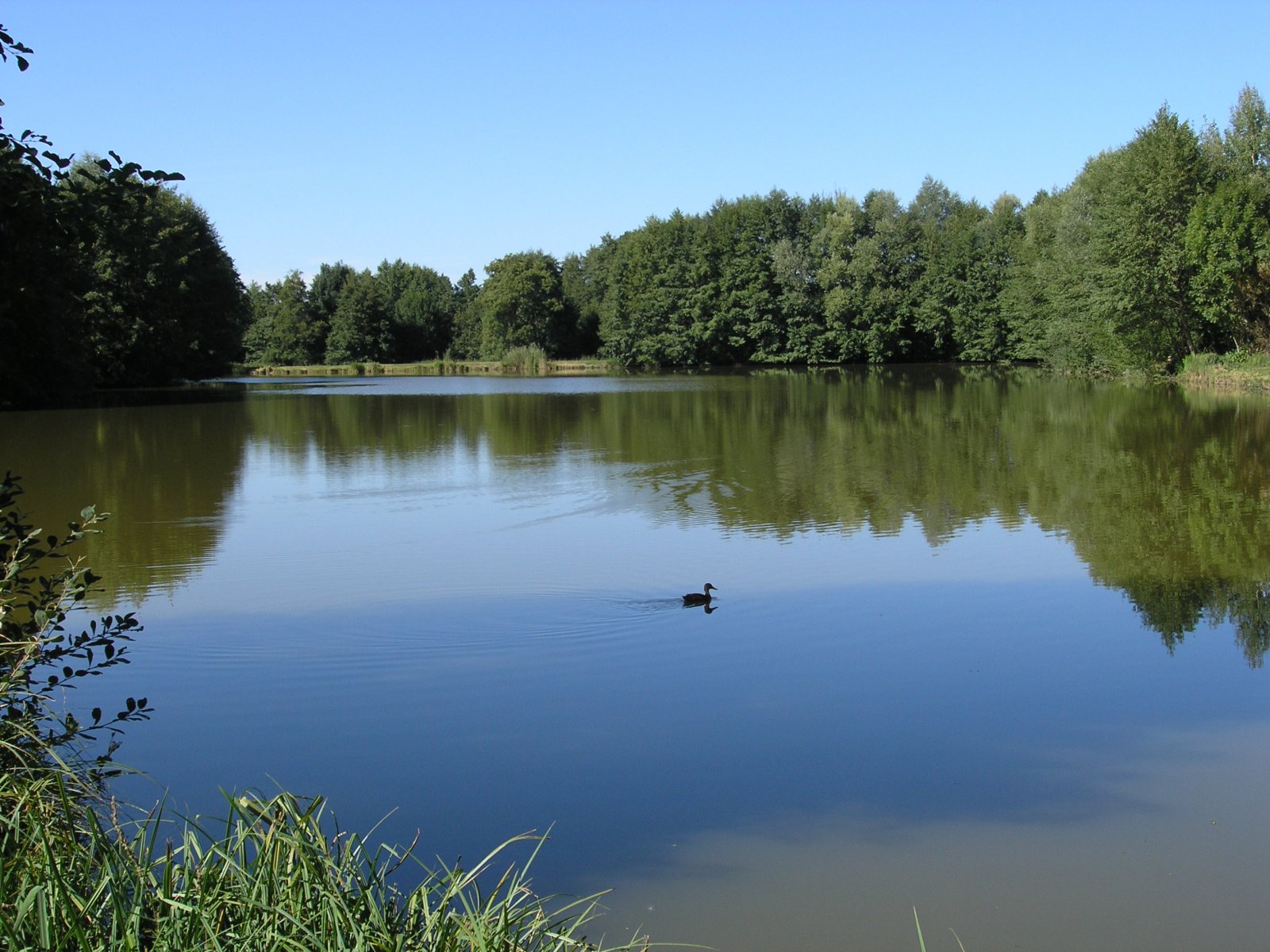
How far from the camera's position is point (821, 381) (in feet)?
145

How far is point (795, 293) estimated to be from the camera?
193ft

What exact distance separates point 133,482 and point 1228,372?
101 feet

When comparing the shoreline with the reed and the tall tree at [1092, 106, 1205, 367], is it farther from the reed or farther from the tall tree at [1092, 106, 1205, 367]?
the tall tree at [1092, 106, 1205, 367]

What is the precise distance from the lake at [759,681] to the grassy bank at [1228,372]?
17872 millimetres

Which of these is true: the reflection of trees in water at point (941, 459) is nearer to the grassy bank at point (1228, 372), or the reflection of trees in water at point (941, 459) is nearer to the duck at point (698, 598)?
the grassy bank at point (1228, 372)

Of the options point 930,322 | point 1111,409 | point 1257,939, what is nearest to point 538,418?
point 1111,409

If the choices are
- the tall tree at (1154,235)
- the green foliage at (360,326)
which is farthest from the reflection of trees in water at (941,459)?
the green foliage at (360,326)

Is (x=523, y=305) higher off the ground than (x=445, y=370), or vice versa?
(x=523, y=305)

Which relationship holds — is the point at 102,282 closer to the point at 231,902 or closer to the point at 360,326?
the point at 360,326

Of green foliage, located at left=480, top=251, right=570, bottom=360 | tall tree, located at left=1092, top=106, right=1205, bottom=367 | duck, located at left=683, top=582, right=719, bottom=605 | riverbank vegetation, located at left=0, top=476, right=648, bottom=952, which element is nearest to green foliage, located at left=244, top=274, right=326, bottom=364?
green foliage, located at left=480, top=251, right=570, bottom=360

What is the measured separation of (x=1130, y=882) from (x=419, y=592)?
625cm

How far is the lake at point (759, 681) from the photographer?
4.31 meters

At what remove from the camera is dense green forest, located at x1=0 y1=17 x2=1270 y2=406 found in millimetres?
35344

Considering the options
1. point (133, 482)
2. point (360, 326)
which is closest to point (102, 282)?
point (133, 482)
